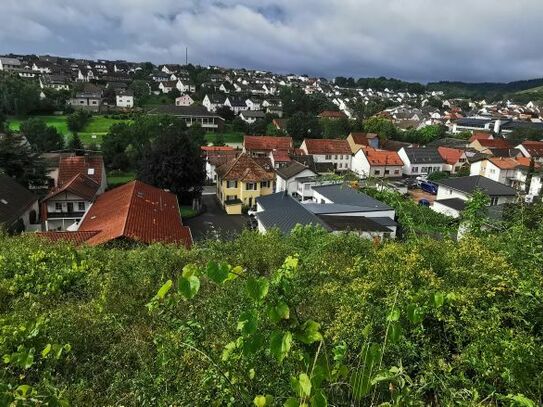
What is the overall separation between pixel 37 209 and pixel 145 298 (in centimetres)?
1932

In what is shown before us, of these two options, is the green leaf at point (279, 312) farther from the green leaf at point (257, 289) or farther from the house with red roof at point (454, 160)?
the house with red roof at point (454, 160)

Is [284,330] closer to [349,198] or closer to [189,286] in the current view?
[189,286]

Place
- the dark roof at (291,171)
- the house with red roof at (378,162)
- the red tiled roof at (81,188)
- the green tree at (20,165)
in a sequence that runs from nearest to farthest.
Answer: the red tiled roof at (81,188)
the green tree at (20,165)
the dark roof at (291,171)
the house with red roof at (378,162)

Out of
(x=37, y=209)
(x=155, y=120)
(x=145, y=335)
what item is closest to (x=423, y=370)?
(x=145, y=335)

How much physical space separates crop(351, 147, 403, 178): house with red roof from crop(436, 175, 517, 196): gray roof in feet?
37.8

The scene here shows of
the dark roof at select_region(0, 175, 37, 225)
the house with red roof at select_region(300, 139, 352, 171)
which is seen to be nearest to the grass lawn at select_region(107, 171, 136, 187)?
the dark roof at select_region(0, 175, 37, 225)

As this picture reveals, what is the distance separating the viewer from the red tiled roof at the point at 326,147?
1761 inches

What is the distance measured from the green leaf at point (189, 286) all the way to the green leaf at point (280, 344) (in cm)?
43

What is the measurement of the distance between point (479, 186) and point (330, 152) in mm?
20150

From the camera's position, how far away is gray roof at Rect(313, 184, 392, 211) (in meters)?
20.4

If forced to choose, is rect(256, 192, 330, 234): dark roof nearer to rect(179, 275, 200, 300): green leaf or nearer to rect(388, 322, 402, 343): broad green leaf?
rect(388, 322, 402, 343): broad green leaf

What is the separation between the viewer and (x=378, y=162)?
41.5 meters

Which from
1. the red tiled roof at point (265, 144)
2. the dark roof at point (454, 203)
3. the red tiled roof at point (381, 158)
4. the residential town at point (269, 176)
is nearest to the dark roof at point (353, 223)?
the residential town at point (269, 176)

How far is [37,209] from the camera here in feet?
69.6
